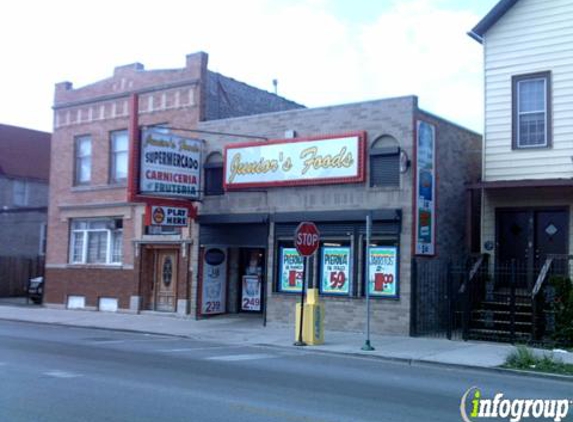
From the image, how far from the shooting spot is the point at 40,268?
33.2 meters

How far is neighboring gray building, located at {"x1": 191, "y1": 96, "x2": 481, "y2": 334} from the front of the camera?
17719 mm

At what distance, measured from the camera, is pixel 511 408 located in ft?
29.4

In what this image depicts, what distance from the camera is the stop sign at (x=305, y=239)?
15258 millimetres

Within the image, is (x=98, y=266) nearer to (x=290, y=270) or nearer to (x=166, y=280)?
(x=166, y=280)

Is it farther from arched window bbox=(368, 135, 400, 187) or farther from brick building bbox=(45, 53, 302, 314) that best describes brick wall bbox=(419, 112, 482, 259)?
brick building bbox=(45, 53, 302, 314)

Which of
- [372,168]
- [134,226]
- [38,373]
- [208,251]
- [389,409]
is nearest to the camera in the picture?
[389,409]

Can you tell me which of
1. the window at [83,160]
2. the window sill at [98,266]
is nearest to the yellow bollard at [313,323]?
the window sill at [98,266]

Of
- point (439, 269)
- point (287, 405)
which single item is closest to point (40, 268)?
point (439, 269)

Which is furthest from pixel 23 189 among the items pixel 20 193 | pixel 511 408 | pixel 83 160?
pixel 511 408

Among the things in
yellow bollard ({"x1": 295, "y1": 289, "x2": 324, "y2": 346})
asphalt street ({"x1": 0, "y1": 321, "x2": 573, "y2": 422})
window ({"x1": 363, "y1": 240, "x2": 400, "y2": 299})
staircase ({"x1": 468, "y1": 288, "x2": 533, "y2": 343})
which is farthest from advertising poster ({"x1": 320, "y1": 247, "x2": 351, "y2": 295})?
asphalt street ({"x1": 0, "y1": 321, "x2": 573, "y2": 422})

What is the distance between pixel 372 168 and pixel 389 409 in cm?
1032

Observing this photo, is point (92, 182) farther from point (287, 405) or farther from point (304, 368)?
point (287, 405)

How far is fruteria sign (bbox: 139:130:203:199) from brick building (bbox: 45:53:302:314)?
1.49 ft

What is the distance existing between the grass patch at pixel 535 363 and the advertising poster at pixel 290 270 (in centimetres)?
731
